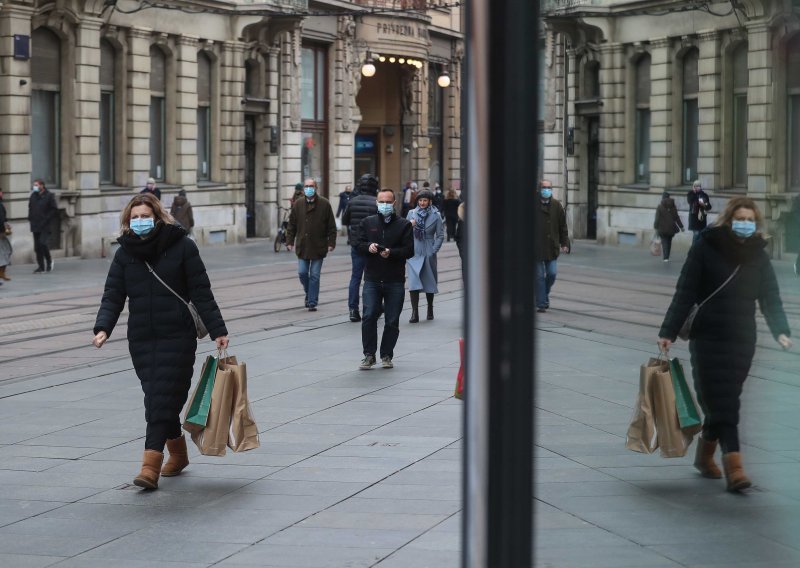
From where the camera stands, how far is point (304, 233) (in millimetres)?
18422

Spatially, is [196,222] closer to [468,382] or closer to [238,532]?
[238,532]

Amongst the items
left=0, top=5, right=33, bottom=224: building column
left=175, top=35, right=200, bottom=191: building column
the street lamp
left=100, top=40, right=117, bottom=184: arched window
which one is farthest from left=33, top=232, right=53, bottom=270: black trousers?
the street lamp

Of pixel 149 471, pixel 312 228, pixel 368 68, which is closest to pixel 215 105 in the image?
pixel 368 68

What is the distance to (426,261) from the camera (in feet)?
56.7

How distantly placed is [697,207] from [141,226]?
22.4ft

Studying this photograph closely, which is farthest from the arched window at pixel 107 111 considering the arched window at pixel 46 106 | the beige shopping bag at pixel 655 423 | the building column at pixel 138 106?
the beige shopping bag at pixel 655 423

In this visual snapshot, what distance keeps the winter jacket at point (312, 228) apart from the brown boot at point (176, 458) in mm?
9768

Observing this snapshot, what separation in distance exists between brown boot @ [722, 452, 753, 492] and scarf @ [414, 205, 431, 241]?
15641 mm

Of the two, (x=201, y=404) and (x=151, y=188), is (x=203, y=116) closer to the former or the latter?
(x=151, y=188)

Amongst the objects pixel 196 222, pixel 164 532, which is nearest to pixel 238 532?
pixel 164 532

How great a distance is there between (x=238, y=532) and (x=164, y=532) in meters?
0.38

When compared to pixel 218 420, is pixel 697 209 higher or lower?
higher

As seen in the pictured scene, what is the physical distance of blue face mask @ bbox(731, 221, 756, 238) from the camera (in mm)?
1736

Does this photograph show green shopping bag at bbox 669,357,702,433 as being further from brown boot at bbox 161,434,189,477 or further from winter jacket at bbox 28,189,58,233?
winter jacket at bbox 28,189,58,233
